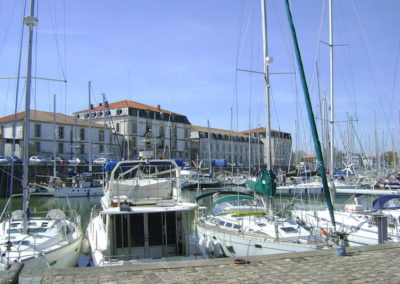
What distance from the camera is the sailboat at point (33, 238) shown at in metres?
11.7

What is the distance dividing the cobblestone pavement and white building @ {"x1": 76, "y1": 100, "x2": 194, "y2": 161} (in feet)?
205

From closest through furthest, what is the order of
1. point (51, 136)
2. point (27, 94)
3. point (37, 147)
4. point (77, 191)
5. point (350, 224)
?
1. point (27, 94)
2. point (350, 224)
3. point (77, 191)
4. point (37, 147)
5. point (51, 136)

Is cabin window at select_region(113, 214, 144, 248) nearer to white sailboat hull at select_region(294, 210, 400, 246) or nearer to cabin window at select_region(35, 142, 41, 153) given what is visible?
white sailboat hull at select_region(294, 210, 400, 246)

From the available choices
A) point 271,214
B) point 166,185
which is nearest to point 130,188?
point 166,185

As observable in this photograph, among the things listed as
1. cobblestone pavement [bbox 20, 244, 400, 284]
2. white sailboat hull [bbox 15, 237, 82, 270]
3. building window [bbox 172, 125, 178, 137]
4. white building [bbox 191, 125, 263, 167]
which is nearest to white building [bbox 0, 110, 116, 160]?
building window [bbox 172, 125, 178, 137]

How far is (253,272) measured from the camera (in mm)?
8383

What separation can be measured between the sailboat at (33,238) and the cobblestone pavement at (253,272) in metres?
3.72

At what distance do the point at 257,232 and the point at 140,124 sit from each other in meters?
66.6

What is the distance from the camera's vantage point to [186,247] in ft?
42.4

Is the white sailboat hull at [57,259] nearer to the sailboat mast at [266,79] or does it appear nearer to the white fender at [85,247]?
the white fender at [85,247]

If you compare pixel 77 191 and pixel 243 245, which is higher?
pixel 243 245

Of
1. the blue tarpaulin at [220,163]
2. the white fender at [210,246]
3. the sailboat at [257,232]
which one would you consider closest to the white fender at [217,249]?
the sailboat at [257,232]

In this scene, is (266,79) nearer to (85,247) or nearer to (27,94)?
(27,94)

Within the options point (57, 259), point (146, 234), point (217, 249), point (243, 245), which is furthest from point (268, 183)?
→ point (57, 259)
